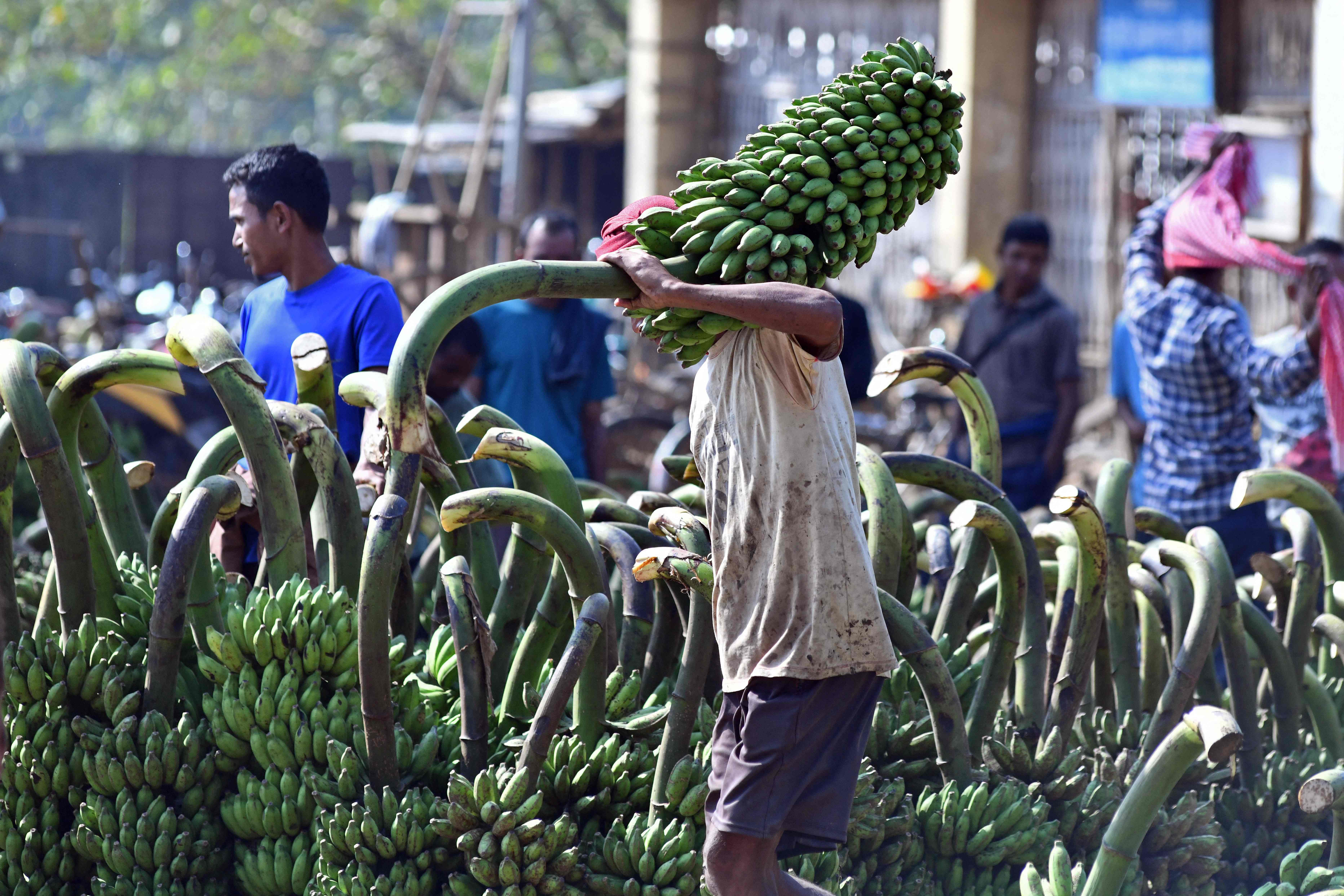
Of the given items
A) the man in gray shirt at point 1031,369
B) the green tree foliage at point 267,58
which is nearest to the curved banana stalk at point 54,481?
the man in gray shirt at point 1031,369

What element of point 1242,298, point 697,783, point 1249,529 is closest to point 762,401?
point 697,783

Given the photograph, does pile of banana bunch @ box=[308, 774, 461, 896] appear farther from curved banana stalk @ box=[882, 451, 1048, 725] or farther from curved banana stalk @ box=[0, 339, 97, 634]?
curved banana stalk @ box=[882, 451, 1048, 725]

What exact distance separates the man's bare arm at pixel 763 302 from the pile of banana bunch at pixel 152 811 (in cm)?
130

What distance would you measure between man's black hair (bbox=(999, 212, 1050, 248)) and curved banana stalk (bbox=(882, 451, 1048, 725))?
101 inches

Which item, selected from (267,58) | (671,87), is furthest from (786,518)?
(267,58)

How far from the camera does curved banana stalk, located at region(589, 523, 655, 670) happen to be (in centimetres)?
295

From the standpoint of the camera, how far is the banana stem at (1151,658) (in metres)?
3.27

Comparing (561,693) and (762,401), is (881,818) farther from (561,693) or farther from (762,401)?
(762,401)

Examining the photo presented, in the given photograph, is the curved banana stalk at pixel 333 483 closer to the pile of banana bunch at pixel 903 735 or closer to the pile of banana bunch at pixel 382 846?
the pile of banana bunch at pixel 382 846

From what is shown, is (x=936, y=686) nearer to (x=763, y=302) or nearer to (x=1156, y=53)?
(x=763, y=302)

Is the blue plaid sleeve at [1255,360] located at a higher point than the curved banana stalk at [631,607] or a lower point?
higher

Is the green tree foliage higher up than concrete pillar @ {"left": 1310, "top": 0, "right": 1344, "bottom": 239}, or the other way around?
the green tree foliage

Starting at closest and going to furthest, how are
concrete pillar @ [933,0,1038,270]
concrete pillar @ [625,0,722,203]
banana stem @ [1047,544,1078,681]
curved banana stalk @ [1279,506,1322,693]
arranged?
banana stem @ [1047,544,1078,681] < curved banana stalk @ [1279,506,1322,693] < concrete pillar @ [933,0,1038,270] < concrete pillar @ [625,0,722,203]

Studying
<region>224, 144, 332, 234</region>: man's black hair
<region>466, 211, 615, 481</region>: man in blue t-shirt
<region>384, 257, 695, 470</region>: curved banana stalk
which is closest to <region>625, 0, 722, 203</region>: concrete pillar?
<region>466, 211, 615, 481</region>: man in blue t-shirt
